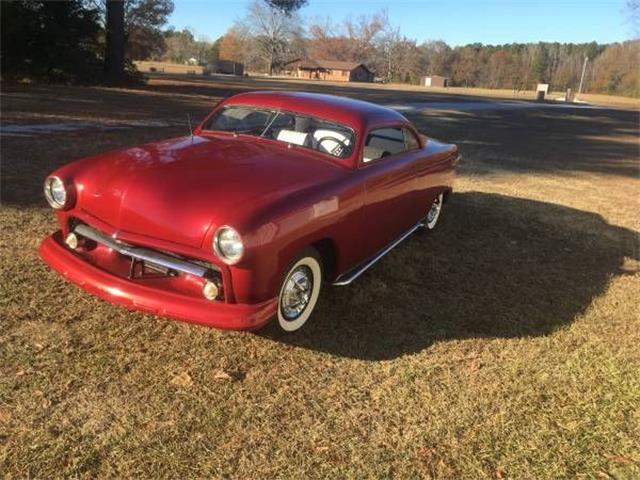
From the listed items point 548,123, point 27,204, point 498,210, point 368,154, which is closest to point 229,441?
point 368,154

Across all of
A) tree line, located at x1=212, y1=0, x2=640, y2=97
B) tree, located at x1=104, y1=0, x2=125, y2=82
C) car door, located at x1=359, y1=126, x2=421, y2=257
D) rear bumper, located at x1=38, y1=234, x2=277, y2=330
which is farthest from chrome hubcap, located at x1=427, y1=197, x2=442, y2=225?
tree line, located at x1=212, y1=0, x2=640, y2=97

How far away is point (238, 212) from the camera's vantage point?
3.23 meters

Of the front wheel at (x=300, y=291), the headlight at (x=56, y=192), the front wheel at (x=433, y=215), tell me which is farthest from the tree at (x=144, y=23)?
the front wheel at (x=300, y=291)

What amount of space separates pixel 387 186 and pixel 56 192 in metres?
2.43

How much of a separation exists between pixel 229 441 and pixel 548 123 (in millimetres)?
23525

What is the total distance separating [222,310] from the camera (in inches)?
126

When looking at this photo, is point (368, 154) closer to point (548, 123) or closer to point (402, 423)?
point (402, 423)

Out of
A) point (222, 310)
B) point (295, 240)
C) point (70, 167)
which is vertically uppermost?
point (70, 167)

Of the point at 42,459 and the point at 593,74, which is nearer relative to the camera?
the point at 42,459

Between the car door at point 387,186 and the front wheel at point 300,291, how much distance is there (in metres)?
0.67

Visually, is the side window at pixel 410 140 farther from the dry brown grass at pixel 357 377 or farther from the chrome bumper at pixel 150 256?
the chrome bumper at pixel 150 256

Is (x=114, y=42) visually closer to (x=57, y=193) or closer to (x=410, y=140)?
(x=410, y=140)

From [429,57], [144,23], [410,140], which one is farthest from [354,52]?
[410,140]

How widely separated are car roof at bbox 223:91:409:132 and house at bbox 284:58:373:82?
350 ft
